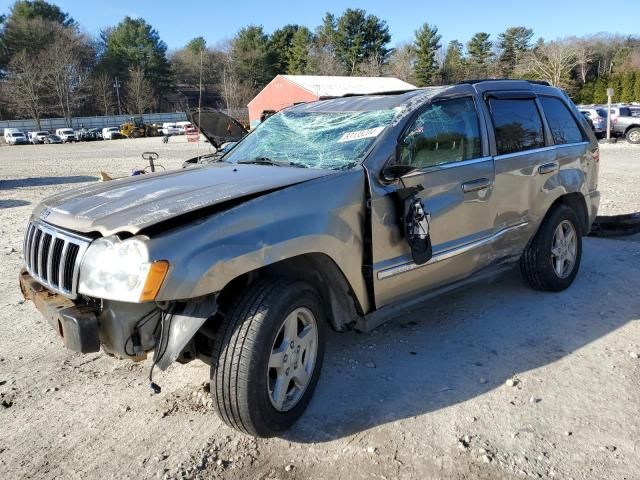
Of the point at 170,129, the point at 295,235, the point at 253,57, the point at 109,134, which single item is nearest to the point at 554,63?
the point at 253,57

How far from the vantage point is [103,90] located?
73.4m

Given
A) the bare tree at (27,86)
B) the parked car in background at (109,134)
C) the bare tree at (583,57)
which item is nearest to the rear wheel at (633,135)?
the bare tree at (583,57)

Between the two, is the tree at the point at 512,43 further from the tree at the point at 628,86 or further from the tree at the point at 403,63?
the tree at the point at 628,86

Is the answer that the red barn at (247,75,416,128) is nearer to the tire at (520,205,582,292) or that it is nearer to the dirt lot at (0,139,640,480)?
the tire at (520,205,582,292)

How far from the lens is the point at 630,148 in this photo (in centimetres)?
2144

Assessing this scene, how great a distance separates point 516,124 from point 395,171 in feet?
5.67

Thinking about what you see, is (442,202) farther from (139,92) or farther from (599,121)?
(139,92)

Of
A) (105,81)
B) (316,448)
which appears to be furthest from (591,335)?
(105,81)

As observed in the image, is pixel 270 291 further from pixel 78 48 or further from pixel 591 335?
pixel 78 48

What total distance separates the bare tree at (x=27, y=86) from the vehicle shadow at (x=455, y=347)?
71432mm

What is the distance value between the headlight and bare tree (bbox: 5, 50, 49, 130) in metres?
72.0

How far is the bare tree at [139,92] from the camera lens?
2810 inches

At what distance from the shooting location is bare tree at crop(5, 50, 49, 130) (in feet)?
216

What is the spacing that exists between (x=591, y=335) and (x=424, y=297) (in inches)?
55.2
